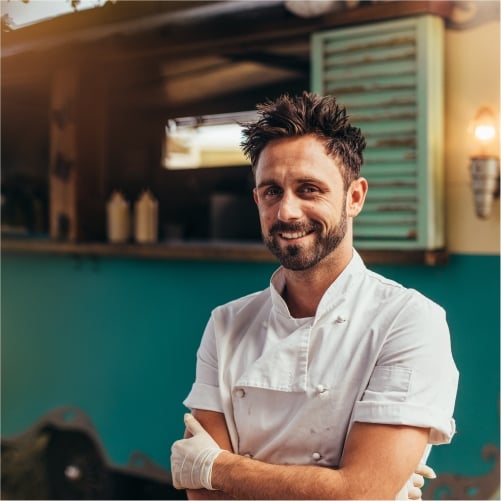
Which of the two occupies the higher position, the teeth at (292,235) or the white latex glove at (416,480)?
the teeth at (292,235)

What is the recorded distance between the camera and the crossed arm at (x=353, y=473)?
1.61m

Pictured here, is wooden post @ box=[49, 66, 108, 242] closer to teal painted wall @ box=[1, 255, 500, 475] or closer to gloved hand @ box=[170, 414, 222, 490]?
teal painted wall @ box=[1, 255, 500, 475]

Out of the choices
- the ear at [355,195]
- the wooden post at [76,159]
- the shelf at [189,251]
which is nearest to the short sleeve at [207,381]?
the ear at [355,195]

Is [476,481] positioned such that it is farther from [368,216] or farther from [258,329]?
[258,329]

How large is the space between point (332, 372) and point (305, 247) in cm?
31

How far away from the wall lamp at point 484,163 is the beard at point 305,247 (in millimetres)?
1657

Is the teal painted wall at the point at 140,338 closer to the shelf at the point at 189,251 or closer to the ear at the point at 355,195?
the shelf at the point at 189,251

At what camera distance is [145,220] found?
4609mm

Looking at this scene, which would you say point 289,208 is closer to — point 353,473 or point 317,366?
point 317,366

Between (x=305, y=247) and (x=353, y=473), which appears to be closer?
(x=353, y=473)

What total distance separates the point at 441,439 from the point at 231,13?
293 centimetres

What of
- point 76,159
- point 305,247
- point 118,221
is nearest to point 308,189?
point 305,247

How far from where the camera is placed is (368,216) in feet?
11.6

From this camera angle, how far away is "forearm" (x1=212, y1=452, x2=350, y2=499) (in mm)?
1635
